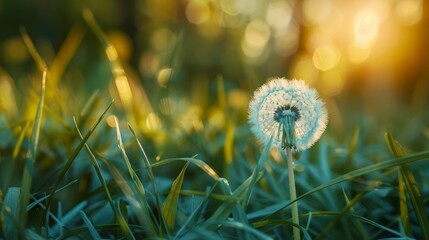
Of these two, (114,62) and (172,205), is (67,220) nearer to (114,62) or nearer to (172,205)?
(172,205)

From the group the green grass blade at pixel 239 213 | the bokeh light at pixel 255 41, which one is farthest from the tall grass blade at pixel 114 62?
the bokeh light at pixel 255 41

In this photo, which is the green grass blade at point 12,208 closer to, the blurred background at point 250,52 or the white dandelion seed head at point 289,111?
the white dandelion seed head at point 289,111

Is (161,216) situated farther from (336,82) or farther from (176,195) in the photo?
(336,82)

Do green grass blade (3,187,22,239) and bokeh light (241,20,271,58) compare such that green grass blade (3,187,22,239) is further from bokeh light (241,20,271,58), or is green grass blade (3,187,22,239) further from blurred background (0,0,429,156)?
bokeh light (241,20,271,58)

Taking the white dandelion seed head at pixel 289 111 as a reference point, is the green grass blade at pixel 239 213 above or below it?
below

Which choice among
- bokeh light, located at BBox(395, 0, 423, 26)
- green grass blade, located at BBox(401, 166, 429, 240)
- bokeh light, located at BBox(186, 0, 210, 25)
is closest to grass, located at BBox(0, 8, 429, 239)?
green grass blade, located at BBox(401, 166, 429, 240)

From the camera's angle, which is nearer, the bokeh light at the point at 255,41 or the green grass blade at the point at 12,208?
→ the green grass blade at the point at 12,208
